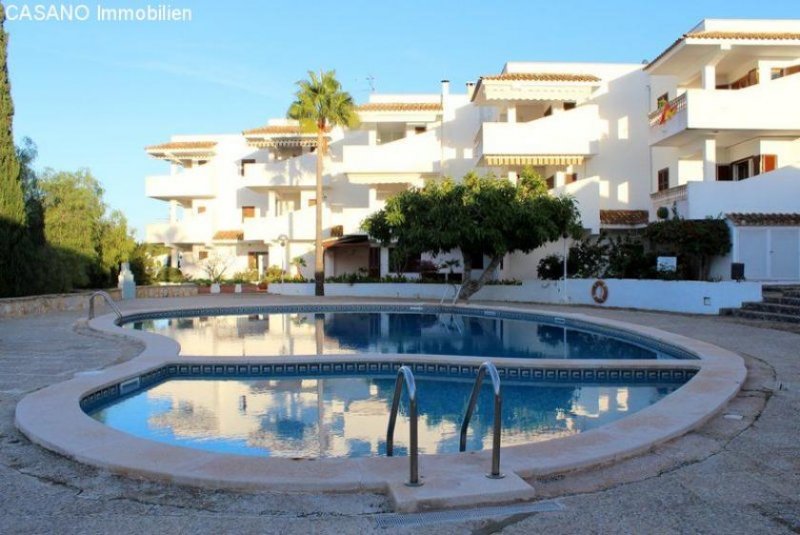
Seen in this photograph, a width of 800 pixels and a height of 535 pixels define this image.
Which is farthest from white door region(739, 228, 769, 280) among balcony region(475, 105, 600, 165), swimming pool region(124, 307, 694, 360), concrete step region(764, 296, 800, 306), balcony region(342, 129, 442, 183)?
balcony region(342, 129, 442, 183)

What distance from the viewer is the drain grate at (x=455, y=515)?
423 centimetres

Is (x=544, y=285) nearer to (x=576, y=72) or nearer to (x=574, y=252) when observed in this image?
(x=574, y=252)

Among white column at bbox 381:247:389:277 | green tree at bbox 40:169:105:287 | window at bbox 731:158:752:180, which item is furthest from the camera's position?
white column at bbox 381:247:389:277

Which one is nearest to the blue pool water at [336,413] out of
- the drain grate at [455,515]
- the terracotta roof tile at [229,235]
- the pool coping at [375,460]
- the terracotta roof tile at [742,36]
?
the pool coping at [375,460]

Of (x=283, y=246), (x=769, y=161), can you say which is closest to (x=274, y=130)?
(x=283, y=246)

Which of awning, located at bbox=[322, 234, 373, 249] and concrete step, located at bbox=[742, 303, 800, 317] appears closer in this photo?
concrete step, located at bbox=[742, 303, 800, 317]

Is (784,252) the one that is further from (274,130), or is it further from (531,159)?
(274,130)

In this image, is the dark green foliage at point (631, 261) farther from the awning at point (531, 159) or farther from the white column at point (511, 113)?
the white column at point (511, 113)

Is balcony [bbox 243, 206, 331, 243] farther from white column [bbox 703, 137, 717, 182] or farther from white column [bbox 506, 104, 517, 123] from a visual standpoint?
white column [bbox 703, 137, 717, 182]

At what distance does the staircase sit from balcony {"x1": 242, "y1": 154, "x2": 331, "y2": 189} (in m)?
24.0

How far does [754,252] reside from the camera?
21031 millimetres

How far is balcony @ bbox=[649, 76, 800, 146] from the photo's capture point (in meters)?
22.6

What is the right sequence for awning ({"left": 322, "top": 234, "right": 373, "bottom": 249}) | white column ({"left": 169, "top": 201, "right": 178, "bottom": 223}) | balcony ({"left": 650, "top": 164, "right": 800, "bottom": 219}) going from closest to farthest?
balcony ({"left": 650, "top": 164, "right": 800, "bottom": 219}), awning ({"left": 322, "top": 234, "right": 373, "bottom": 249}), white column ({"left": 169, "top": 201, "right": 178, "bottom": 223})

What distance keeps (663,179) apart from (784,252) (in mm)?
8099
